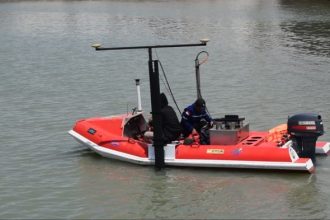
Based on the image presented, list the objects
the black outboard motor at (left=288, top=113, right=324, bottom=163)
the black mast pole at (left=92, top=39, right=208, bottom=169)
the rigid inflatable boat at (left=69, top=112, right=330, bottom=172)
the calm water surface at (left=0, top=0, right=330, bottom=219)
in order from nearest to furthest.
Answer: the calm water surface at (left=0, top=0, right=330, bottom=219) → the rigid inflatable boat at (left=69, top=112, right=330, bottom=172) → the black outboard motor at (left=288, top=113, right=324, bottom=163) → the black mast pole at (left=92, top=39, right=208, bottom=169)

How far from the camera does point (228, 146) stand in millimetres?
11500

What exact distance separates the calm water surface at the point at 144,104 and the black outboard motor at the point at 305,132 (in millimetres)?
503

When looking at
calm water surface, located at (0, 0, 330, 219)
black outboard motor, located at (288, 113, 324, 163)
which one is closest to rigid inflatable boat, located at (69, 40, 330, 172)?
black outboard motor, located at (288, 113, 324, 163)

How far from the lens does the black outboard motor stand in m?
11.3

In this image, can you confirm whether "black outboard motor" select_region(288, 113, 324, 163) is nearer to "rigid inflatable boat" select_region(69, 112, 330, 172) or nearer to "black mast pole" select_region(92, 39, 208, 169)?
"rigid inflatable boat" select_region(69, 112, 330, 172)

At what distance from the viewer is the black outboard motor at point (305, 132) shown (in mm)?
11258

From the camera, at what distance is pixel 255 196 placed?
10469 mm

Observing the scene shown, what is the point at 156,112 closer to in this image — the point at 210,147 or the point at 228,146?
the point at 210,147

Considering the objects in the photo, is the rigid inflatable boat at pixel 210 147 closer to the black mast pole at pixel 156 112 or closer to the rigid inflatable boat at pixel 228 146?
the rigid inflatable boat at pixel 228 146

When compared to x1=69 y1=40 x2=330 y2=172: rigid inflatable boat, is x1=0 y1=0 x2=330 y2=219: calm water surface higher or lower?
lower

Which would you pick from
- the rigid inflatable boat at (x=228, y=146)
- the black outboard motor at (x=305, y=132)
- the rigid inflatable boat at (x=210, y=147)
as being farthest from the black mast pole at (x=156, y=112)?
the black outboard motor at (x=305, y=132)

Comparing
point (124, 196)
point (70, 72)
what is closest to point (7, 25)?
point (70, 72)

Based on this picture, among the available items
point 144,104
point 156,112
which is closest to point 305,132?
point 156,112

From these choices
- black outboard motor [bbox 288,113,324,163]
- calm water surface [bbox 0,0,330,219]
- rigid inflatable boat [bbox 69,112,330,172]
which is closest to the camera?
calm water surface [bbox 0,0,330,219]
